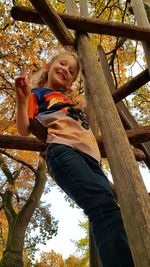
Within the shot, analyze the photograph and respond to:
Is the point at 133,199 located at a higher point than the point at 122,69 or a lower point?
lower

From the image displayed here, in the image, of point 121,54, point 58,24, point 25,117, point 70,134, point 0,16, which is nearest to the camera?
point 70,134

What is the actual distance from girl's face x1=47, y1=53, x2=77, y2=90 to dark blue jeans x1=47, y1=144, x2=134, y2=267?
0.75 metres

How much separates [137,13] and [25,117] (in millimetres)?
2034

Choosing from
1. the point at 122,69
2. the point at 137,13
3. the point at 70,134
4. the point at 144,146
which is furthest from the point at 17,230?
the point at 70,134

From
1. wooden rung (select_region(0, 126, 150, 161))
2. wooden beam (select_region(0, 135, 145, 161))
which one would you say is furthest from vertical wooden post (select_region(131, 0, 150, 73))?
wooden beam (select_region(0, 135, 145, 161))

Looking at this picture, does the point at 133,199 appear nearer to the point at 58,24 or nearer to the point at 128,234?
the point at 128,234

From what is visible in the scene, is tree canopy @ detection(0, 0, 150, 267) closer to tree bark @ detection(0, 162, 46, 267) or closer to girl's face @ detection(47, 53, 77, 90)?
tree bark @ detection(0, 162, 46, 267)

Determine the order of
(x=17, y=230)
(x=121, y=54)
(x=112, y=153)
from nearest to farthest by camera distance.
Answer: (x=112, y=153) < (x=121, y=54) < (x=17, y=230)

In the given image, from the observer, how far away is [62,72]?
2.35m

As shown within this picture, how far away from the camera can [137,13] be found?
3408 mm

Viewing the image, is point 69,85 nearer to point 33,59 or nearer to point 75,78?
point 75,78

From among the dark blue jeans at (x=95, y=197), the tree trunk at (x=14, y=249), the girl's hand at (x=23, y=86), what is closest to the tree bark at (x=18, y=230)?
the tree trunk at (x=14, y=249)

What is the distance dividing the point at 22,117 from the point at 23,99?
0.12 m

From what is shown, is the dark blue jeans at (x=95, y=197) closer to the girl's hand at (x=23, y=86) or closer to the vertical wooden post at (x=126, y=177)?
the vertical wooden post at (x=126, y=177)
